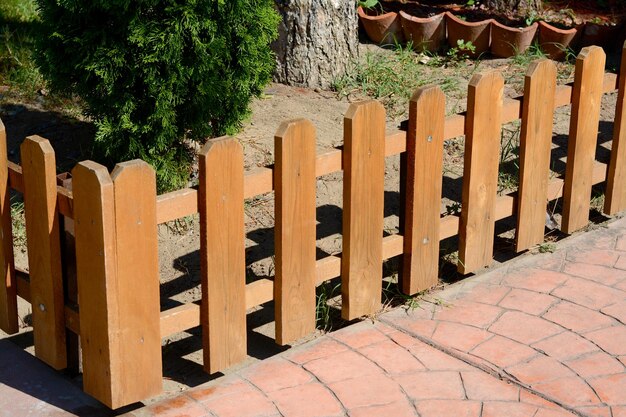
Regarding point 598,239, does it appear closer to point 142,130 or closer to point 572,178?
point 572,178

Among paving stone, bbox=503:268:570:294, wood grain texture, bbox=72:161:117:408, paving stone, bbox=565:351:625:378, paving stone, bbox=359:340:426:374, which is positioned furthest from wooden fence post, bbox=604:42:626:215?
wood grain texture, bbox=72:161:117:408

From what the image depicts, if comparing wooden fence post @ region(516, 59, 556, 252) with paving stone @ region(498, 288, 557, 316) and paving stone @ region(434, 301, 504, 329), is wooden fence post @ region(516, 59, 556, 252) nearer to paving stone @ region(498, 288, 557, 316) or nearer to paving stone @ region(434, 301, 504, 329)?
paving stone @ region(498, 288, 557, 316)

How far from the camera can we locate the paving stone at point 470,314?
15.5 ft

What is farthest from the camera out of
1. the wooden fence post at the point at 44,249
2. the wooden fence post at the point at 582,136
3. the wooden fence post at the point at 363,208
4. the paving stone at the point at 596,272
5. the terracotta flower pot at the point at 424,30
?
the terracotta flower pot at the point at 424,30

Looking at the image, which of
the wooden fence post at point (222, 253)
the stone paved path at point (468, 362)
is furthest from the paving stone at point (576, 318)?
the wooden fence post at point (222, 253)

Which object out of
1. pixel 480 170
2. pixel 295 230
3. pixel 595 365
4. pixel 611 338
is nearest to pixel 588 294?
pixel 611 338

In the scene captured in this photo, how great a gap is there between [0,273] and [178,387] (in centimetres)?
91

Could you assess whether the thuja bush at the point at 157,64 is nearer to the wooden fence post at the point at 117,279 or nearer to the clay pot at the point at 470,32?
the wooden fence post at the point at 117,279

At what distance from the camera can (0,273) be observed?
4.30 m

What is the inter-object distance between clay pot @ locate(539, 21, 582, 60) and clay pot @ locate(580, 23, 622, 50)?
0.19 feet

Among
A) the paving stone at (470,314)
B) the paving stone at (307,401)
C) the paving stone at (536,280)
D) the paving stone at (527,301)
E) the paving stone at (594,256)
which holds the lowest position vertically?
the paving stone at (307,401)

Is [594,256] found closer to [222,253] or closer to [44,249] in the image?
[222,253]

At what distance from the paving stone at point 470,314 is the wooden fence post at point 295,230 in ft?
2.31

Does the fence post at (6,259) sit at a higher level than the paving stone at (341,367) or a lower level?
higher
